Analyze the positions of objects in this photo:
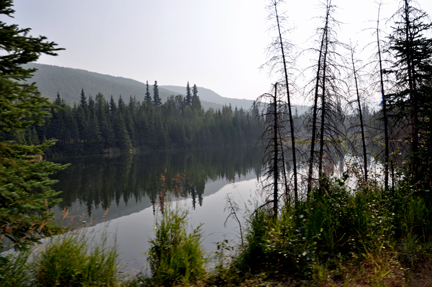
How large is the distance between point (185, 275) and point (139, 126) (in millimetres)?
77934

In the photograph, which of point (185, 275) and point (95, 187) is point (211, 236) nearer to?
point (185, 275)

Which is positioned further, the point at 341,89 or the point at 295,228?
the point at 341,89

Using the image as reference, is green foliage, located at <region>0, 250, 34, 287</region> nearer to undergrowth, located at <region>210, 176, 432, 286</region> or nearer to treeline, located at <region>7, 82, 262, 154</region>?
undergrowth, located at <region>210, 176, 432, 286</region>

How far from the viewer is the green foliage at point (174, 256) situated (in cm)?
447

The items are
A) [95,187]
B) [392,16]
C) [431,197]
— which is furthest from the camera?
[95,187]

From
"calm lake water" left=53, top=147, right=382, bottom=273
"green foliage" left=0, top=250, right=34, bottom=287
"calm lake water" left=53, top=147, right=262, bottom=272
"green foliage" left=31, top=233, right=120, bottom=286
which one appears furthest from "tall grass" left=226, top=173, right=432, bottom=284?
"green foliage" left=0, top=250, right=34, bottom=287

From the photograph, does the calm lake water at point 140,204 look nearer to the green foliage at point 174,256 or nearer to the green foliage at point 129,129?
the green foliage at point 174,256

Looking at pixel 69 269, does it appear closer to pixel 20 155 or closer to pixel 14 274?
pixel 14 274

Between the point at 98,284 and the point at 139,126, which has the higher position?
the point at 139,126

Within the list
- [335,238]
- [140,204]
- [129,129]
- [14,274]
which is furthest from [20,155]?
[129,129]

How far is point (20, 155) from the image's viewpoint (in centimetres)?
457

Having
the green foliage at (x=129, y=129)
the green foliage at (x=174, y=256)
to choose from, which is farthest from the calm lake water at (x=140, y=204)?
the green foliage at (x=129, y=129)

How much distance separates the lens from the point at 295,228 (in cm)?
509

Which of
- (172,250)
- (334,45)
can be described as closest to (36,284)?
(172,250)
